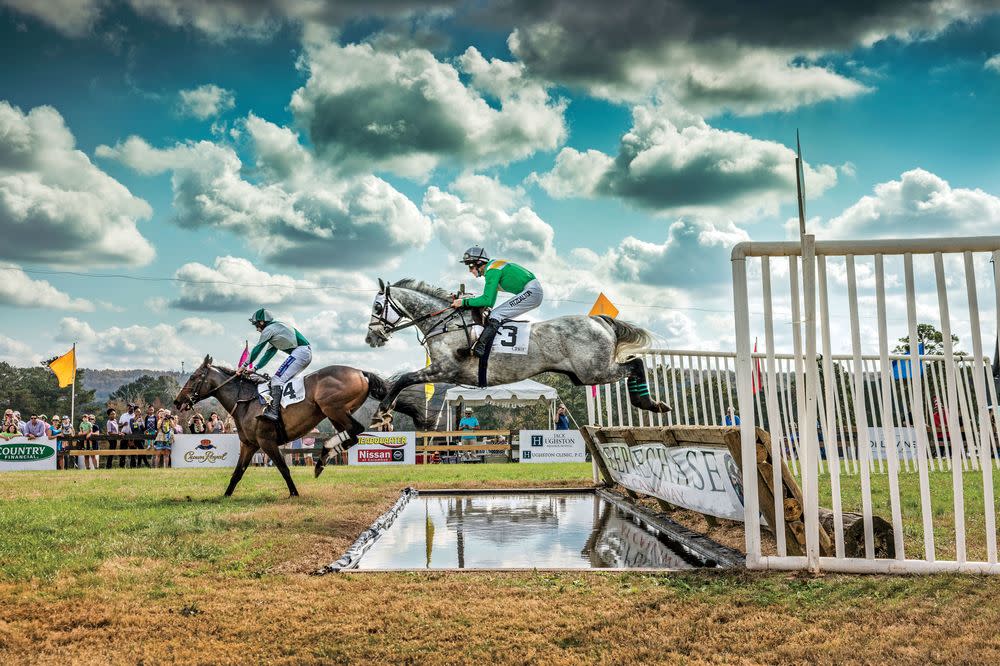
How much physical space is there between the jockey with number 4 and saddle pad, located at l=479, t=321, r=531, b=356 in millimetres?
Result: 59

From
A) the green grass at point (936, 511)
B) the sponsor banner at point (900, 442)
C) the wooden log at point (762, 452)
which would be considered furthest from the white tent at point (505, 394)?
the wooden log at point (762, 452)

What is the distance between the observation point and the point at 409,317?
845 cm

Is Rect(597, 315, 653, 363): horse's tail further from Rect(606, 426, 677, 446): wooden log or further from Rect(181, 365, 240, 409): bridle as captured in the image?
Rect(181, 365, 240, 409): bridle

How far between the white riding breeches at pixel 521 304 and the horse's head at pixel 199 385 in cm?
470

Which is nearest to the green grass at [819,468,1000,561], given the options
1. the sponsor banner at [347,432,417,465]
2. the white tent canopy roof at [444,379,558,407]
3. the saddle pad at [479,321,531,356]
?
the saddle pad at [479,321,531,356]

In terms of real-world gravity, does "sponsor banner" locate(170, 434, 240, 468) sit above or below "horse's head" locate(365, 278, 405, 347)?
below

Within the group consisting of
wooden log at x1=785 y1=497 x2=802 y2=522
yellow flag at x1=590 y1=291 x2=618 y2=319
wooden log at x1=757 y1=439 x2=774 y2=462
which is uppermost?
yellow flag at x1=590 y1=291 x2=618 y2=319

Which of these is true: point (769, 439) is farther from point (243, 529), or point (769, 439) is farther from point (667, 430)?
point (243, 529)

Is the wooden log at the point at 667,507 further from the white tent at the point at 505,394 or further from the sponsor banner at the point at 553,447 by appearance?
the white tent at the point at 505,394

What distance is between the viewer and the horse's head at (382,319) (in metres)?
8.50

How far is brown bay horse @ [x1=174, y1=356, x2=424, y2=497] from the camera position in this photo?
9.50 m

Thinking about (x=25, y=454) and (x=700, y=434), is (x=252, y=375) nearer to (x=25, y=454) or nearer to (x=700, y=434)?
(x=700, y=434)

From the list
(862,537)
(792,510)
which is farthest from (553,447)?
(792,510)

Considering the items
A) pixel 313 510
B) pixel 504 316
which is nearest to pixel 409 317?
pixel 504 316
